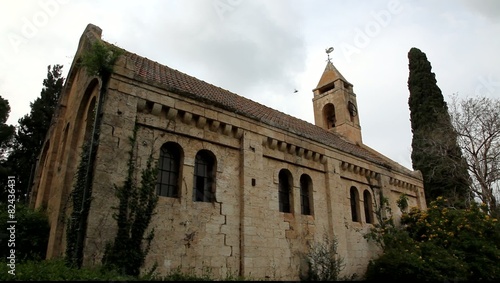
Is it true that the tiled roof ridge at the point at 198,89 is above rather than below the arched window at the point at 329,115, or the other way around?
below

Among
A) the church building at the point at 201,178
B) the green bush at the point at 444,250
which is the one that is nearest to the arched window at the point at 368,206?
the church building at the point at 201,178

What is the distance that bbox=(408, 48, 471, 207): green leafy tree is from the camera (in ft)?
66.7

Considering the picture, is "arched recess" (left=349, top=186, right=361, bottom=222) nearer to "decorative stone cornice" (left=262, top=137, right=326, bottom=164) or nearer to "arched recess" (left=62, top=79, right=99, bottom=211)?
"decorative stone cornice" (left=262, top=137, right=326, bottom=164)

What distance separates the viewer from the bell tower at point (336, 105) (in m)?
21.7

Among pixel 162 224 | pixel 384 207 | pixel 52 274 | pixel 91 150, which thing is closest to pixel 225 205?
pixel 162 224

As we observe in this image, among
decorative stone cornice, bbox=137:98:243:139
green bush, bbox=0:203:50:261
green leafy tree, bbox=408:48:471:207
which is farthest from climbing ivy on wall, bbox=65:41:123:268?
green leafy tree, bbox=408:48:471:207

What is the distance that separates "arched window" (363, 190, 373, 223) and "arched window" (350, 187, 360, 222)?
88 centimetres

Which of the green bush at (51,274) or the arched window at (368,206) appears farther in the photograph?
the arched window at (368,206)

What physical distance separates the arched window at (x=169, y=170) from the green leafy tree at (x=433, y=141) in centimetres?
1653

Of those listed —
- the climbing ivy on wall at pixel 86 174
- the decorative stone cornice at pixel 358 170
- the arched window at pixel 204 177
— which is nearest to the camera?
the climbing ivy on wall at pixel 86 174

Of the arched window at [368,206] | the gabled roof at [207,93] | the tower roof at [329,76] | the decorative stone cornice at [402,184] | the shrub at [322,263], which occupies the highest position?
the tower roof at [329,76]

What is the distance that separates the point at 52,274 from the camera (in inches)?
242

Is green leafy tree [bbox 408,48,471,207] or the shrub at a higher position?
green leafy tree [bbox 408,48,471,207]

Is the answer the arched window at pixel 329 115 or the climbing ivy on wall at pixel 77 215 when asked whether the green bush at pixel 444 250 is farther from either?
the climbing ivy on wall at pixel 77 215
